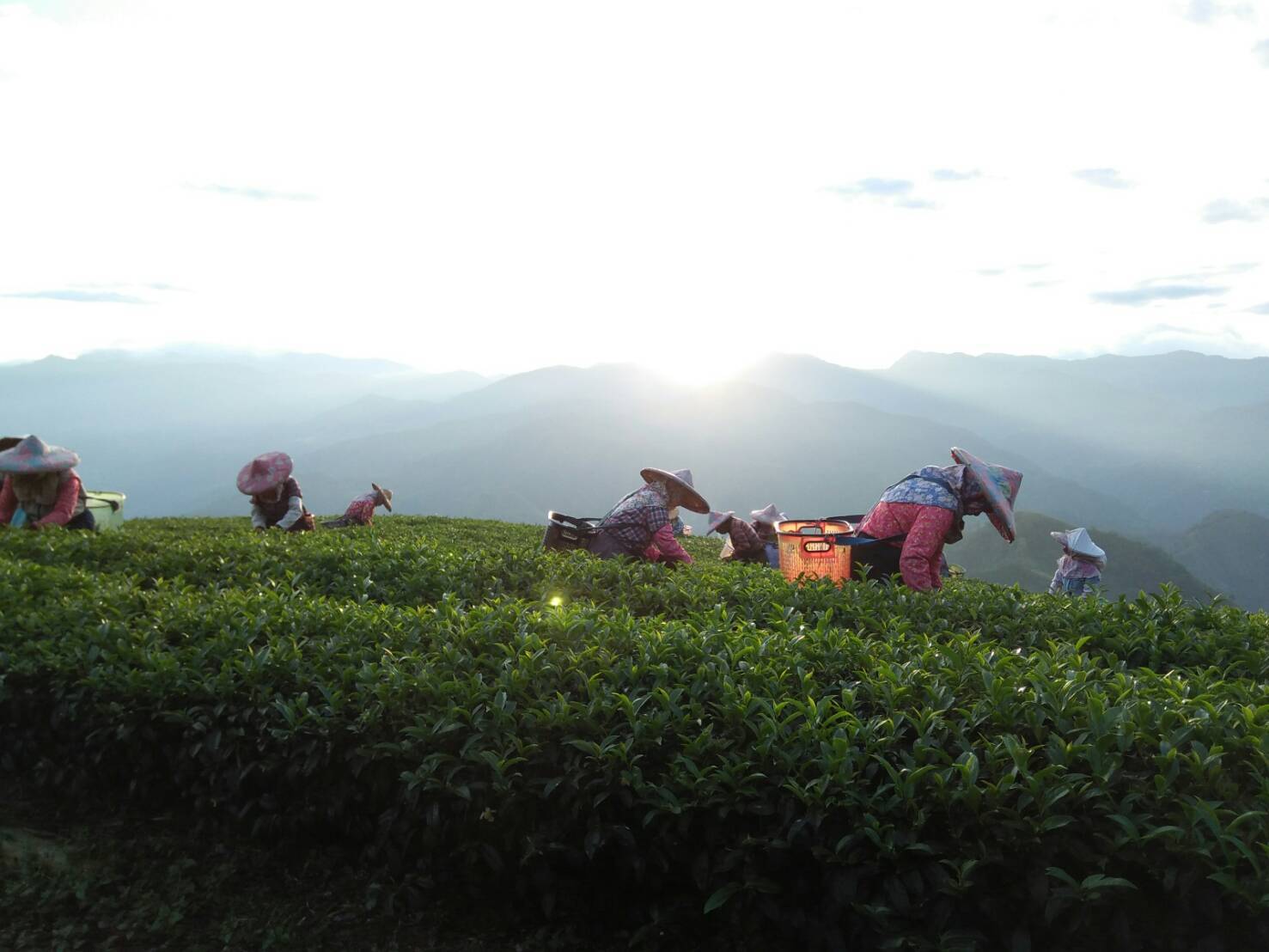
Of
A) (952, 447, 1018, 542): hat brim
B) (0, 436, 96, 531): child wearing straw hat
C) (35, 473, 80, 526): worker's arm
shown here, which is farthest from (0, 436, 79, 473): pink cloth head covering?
(952, 447, 1018, 542): hat brim

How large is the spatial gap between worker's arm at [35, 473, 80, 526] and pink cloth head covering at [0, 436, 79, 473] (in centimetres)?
38

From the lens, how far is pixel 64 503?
8250 mm

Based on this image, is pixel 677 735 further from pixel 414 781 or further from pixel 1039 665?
pixel 1039 665

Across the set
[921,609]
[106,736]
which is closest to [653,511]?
[921,609]

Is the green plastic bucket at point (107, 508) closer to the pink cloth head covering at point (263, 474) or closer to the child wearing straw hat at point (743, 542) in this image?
the pink cloth head covering at point (263, 474)

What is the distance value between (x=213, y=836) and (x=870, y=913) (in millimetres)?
2599

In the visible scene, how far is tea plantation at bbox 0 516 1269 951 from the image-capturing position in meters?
2.38

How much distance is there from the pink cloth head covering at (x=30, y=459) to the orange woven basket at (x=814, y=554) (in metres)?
6.40

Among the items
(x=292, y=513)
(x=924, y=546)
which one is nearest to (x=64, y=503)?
(x=292, y=513)

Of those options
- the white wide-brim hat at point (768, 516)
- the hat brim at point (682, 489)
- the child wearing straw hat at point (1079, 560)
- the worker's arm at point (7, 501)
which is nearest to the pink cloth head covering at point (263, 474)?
the worker's arm at point (7, 501)

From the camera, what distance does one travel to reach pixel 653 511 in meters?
6.47

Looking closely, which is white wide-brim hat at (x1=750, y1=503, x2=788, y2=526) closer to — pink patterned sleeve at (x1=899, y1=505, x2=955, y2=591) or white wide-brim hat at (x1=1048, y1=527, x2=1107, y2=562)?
white wide-brim hat at (x1=1048, y1=527, x2=1107, y2=562)

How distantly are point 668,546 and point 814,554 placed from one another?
130cm

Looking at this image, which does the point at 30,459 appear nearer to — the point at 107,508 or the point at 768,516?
the point at 107,508
